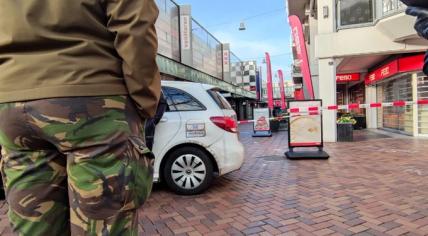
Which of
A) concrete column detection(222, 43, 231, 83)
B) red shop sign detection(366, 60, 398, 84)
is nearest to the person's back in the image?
red shop sign detection(366, 60, 398, 84)

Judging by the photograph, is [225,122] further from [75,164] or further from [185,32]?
[185,32]

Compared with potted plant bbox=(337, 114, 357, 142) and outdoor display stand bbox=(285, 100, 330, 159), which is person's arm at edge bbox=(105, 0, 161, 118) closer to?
outdoor display stand bbox=(285, 100, 330, 159)

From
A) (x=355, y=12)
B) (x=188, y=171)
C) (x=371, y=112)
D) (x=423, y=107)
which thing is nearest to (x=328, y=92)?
(x=355, y=12)

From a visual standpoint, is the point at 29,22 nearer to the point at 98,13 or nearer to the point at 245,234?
the point at 98,13

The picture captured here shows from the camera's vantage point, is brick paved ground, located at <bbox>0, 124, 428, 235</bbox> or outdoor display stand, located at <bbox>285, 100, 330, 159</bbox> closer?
brick paved ground, located at <bbox>0, 124, 428, 235</bbox>

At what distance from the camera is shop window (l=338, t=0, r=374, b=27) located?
10938mm

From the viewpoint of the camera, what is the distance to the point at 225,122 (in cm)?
478

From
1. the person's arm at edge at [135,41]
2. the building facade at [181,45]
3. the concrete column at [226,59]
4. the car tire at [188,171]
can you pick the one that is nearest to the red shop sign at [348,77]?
the building facade at [181,45]

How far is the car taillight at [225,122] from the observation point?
4.74 meters

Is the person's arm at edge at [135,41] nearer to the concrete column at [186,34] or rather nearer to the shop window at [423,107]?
the shop window at [423,107]

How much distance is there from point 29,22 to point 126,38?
35 centimetres

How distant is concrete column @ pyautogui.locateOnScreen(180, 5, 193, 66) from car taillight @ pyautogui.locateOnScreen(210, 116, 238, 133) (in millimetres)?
13677

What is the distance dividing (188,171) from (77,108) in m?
3.58

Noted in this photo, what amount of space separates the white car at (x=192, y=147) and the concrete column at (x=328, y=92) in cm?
721
